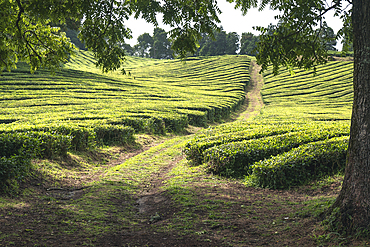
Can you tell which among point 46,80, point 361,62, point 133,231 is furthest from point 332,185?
point 46,80

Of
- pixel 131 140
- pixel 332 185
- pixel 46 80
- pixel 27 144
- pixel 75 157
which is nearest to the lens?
pixel 332 185

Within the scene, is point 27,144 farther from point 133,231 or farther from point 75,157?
point 133,231

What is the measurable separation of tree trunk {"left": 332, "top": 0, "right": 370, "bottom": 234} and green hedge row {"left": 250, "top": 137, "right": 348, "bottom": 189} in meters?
2.60

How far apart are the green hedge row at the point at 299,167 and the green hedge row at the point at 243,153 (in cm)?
60

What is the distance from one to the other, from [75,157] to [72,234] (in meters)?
5.27

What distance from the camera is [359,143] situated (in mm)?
4141

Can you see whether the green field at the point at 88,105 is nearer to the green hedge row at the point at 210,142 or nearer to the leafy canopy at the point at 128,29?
the leafy canopy at the point at 128,29

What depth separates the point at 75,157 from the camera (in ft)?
30.8

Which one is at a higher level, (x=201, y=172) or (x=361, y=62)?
(x=361, y=62)

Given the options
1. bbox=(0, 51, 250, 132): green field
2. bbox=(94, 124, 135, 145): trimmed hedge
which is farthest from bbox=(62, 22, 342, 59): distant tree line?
bbox=(94, 124, 135, 145): trimmed hedge

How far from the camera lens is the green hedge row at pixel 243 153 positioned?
25.9 feet

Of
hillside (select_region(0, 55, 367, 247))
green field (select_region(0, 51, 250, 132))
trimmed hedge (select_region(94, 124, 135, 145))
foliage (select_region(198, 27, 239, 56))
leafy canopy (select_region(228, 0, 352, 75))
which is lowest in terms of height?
hillside (select_region(0, 55, 367, 247))

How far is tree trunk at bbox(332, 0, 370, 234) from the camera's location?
13.2ft

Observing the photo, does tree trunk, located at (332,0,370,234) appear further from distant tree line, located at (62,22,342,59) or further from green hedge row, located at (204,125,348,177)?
distant tree line, located at (62,22,342,59)
